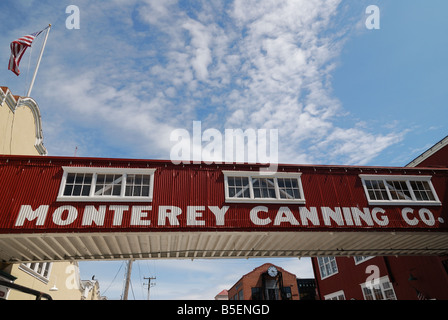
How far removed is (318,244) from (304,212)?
2.92 m

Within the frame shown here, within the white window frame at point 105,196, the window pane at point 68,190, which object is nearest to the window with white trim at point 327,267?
the white window frame at point 105,196

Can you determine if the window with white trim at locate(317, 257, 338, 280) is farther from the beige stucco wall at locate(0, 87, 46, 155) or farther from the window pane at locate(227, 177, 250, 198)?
the beige stucco wall at locate(0, 87, 46, 155)

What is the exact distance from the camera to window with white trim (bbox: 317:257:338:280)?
28.0m

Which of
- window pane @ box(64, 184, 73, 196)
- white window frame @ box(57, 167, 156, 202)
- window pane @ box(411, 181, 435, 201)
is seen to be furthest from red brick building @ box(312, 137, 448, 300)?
window pane @ box(64, 184, 73, 196)

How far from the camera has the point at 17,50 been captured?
59.6 feet

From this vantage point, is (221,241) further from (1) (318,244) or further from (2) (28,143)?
(2) (28,143)

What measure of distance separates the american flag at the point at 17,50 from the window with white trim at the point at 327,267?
1131 inches

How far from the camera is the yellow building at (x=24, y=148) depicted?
641 inches

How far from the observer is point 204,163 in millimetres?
15969

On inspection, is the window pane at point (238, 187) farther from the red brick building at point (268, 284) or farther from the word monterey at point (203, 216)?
the red brick building at point (268, 284)

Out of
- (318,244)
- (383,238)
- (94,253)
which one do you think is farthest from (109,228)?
(383,238)

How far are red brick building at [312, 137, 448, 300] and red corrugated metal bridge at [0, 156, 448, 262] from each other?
1.86 m

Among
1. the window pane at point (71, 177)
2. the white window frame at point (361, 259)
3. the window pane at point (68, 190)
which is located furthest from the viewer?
the white window frame at point (361, 259)

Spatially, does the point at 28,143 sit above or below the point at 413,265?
above
